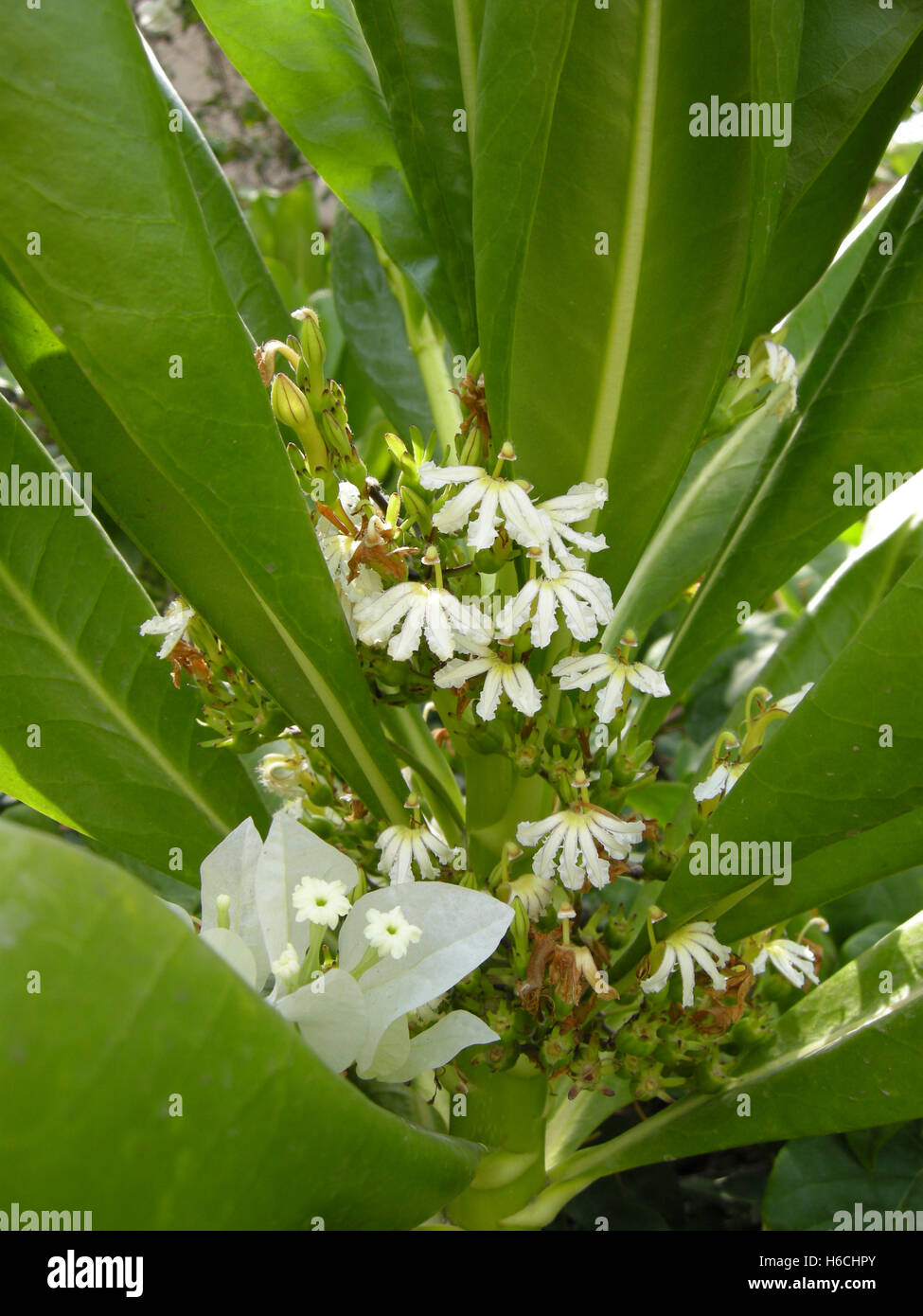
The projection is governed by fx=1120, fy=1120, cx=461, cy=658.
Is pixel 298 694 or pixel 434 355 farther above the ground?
pixel 434 355

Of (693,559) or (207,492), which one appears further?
(693,559)

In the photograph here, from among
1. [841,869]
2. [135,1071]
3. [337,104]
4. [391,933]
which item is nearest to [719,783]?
[841,869]

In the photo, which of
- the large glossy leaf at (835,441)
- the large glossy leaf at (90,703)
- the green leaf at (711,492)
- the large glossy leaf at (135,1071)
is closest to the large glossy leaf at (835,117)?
the large glossy leaf at (835,441)

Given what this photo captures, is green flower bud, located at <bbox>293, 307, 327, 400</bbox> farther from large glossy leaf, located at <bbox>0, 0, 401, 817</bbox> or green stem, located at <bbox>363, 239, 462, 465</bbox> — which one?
green stem, located at <bbox>363, 239, 462, 465</bbox>

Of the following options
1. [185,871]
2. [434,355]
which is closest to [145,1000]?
[185,871]

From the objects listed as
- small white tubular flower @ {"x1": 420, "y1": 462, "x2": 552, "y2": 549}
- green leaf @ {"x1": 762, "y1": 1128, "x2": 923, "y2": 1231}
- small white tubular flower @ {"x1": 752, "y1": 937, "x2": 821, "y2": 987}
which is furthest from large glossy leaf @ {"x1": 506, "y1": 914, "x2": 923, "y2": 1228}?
small white tubular flower @ {"x1": 420, "y1": 462, "x2": 552, "y2": 549}

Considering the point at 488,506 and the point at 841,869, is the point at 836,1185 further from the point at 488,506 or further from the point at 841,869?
the point at 488,506

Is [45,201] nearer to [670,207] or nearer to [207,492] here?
[207,492]
